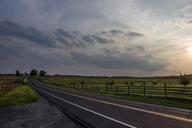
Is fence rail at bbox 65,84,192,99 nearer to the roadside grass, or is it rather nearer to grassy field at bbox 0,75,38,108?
grassy field at bbox 0,75,38,108

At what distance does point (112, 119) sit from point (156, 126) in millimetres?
3193

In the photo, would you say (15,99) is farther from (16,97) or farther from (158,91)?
(158,91)

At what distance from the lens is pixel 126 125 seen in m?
14.0

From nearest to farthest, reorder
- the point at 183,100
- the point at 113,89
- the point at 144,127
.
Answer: the point at 144,127 < the point at 183,100 < the point at 113,89

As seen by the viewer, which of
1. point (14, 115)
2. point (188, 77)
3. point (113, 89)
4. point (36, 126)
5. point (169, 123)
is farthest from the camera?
point (188, 77)

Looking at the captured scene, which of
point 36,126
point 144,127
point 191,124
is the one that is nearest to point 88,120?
point 36,126

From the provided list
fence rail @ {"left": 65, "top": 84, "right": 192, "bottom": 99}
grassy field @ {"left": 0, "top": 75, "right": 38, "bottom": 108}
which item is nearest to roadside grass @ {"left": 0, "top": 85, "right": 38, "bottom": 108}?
grassy field @ {"left": 0, "top": 75, "right": 38, "bottom": 108}

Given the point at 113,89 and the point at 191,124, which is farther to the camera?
the point at 113,89

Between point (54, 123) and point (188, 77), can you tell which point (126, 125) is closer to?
point (54, 123)

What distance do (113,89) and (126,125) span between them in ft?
136

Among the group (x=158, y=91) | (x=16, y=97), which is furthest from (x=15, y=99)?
(x=158, y=91)

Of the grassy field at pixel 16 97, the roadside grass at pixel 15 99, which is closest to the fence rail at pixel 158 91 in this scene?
the grassy field at pixel 16 97

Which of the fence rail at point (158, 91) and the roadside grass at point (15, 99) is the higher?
the fence rail at point (158, 91)

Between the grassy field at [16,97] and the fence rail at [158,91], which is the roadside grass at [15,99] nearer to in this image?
the grassy field at [16,97]
